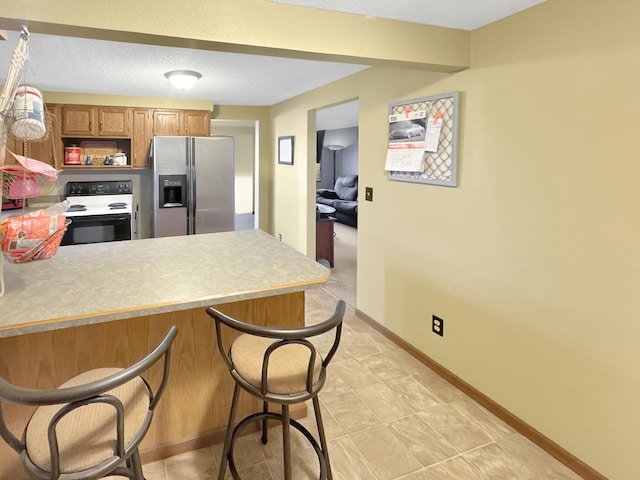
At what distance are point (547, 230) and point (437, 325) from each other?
3.35 ft

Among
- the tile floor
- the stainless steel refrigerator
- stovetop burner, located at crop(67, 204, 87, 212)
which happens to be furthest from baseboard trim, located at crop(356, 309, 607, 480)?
stovetop burner, located at crop(67, 204, 87, 212)

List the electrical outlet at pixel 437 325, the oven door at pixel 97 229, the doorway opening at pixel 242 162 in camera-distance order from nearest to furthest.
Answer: the electrical outlet at pixel 437 325 < the oven door at pixel 97 229 < the doorway opening at pixel 242 162

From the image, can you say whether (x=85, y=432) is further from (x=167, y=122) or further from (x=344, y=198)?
(x=344, y=198)

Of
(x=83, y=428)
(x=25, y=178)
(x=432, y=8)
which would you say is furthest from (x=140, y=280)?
(x=432, y=8)

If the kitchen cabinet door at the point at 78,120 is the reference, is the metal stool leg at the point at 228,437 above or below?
below

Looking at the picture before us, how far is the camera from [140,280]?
5.75 feet

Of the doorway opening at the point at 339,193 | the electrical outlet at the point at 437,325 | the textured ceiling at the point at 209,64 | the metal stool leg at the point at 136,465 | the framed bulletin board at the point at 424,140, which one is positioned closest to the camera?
the metal stool leg at the point at 136,465

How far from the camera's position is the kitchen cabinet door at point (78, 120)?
465 centimetres

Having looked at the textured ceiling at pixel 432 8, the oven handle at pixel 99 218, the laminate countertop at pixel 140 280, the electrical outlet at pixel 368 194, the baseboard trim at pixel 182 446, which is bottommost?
the baseboard trim at pixel 182 446

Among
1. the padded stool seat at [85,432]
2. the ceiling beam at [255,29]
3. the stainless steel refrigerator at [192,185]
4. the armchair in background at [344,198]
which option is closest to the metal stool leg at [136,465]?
the padded stool seat at [85,432]

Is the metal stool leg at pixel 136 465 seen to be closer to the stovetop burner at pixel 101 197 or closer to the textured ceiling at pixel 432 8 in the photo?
the textured ceiling at pixel 432 8

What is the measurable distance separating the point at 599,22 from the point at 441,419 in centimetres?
199

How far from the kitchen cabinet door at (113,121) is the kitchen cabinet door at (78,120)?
7 centimetres

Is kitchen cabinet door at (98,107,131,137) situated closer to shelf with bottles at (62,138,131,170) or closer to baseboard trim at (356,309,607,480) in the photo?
shelf with bottles at (62,138,131,170)
